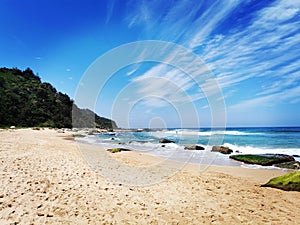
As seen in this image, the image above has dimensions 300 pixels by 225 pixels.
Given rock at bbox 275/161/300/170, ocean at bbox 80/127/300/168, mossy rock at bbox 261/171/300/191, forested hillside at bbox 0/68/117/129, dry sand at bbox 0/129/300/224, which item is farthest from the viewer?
forested hillside at bbox 0/68/117/129

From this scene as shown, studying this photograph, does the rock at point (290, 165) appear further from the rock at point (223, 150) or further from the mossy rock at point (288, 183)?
the rock at point (223, 150)

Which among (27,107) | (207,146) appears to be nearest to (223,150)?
(207,146)

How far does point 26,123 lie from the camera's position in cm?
5906

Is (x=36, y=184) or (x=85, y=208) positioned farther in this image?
(x=36, y=184)

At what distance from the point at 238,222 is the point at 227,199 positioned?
173 centimetres

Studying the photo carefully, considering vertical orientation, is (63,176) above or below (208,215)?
above

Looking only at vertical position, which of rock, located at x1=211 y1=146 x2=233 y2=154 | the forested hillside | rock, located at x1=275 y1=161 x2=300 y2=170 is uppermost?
the forested hillside

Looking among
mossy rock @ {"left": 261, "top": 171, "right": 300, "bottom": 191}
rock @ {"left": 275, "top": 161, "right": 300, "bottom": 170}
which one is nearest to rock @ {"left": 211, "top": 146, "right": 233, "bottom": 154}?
rock @ {"left": 275, "top": 161, "right": 300, "bottom": 170}

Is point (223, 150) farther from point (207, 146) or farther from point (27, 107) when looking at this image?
point (27, 107)

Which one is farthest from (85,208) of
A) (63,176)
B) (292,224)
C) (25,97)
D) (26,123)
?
(25,97)

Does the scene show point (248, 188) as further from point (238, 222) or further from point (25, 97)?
point (25, 97)

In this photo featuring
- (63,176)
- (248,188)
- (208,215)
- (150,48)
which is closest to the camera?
(208,215)

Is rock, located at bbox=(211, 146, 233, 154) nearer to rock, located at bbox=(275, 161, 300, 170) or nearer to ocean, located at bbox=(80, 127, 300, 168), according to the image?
ocean, located at bbox=(80, 127, 300, 168)

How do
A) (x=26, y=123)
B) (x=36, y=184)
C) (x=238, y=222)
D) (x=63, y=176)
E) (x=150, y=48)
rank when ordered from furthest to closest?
(x=26, y=123)
(x=150, y=48)
(x=63, y=176)
(x=36, y=184)
(x=238, y=222)
